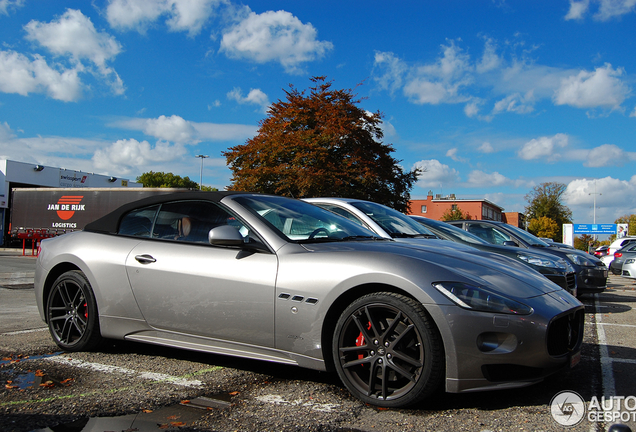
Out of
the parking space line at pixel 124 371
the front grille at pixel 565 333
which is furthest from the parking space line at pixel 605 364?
the parking space line at pixel 124 371

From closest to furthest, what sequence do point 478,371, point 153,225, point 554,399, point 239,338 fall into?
point 478,371, point 554,399, point 239,338, point 153,225

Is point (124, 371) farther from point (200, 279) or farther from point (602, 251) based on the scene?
point (602, 251)

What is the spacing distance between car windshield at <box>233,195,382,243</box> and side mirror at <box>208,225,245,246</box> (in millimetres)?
319

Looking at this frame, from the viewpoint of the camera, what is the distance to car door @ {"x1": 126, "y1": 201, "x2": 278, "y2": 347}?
10.8ft

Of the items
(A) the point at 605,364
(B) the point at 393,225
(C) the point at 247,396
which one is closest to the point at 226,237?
(C) the point at 247,396

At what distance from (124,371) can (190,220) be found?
1213 millimetres

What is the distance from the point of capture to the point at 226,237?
132 inches

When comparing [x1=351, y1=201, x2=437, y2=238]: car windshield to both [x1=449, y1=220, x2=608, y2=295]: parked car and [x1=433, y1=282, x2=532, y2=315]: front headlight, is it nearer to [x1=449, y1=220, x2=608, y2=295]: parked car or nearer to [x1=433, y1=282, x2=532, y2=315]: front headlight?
[x1=433, y1=282, x2=532, y2=315]: front headlight

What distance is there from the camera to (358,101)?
2884 cm

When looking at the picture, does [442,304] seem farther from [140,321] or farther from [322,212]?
[140,321]

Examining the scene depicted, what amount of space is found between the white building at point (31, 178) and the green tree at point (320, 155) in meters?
19.3

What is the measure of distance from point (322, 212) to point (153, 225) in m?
1.42

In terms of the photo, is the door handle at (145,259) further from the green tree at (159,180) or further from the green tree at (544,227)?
the green tree at (544,227)

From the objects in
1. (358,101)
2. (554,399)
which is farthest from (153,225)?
(358,101)
